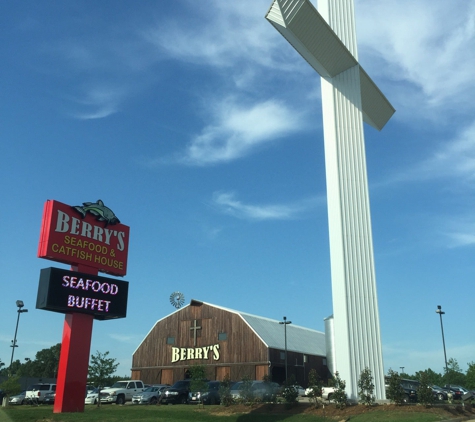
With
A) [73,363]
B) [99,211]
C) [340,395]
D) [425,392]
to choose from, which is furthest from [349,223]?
[73,363]

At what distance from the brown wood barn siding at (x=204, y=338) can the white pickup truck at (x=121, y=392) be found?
1225 centimetres

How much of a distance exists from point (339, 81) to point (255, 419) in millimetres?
16911

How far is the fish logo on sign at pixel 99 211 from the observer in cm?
2620

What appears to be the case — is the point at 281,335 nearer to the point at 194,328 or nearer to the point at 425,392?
the point at 194,328

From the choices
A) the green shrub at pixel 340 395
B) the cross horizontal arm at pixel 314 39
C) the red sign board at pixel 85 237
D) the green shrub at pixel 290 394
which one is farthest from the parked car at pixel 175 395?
the cross horizontal arm at pixel 314 39

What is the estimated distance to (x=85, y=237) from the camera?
85.5 ft

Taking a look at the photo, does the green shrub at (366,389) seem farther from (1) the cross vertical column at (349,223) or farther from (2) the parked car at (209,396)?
(2) the parked car at (209,396)

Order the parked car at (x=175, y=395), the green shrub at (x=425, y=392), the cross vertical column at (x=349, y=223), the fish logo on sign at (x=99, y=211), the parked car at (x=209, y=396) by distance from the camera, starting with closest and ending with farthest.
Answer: the green shrub at (x=425, y=392) → the cross vertical column at (x=349, y=223) → the fish logo on sign at (x=99, y=211) → the parked car at (x=209, y=396) → the parked car at (x=175, y=395)

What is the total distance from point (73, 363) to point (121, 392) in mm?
14461

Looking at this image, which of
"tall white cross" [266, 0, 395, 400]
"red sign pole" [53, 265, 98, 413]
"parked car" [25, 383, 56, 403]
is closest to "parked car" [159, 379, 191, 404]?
"parked car" [25, 383, 56, 403]

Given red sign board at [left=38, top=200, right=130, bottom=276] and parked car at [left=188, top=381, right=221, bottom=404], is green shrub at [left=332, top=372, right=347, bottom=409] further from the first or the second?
red sign board at [left=38, top=200, right=130, bottom=276]

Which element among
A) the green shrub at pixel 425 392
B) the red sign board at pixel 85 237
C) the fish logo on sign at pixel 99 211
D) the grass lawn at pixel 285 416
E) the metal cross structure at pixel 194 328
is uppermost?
the fish logo on sign at pixel 99 211

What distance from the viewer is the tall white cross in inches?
877

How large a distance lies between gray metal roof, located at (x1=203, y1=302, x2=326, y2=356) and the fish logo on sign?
25.2 meters
